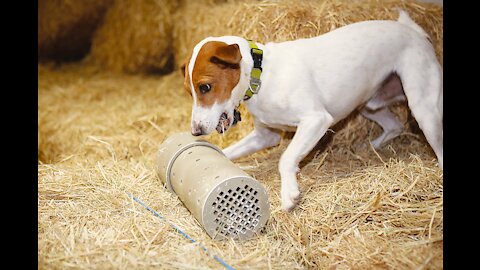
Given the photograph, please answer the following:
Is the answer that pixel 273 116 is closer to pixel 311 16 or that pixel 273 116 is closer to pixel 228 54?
pixel 228 54

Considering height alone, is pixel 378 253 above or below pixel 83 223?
above

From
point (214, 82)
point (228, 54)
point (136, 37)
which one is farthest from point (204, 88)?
point (136, 37)

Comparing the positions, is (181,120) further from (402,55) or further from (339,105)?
(402,55)

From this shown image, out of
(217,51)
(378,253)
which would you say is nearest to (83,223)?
(217,51)

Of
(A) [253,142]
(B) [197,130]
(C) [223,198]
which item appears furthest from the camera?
(A) [253,142]

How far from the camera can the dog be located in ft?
9.25

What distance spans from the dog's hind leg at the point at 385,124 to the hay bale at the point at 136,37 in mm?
3092

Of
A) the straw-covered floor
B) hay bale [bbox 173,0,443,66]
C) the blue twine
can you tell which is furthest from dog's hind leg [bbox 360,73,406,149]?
the blue twine

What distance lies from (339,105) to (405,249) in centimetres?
120

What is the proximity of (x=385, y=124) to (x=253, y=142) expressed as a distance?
1.07 meters

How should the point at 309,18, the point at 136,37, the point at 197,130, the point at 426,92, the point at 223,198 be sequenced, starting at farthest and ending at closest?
the point at 136,37, the point at 309,18, the point at 426,92, the point at 197,130, the point at 223,198

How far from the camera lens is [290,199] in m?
2.77

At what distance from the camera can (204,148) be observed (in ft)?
9.68

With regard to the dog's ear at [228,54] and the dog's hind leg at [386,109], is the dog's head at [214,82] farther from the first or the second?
the dog's hind leg at [386,109]
